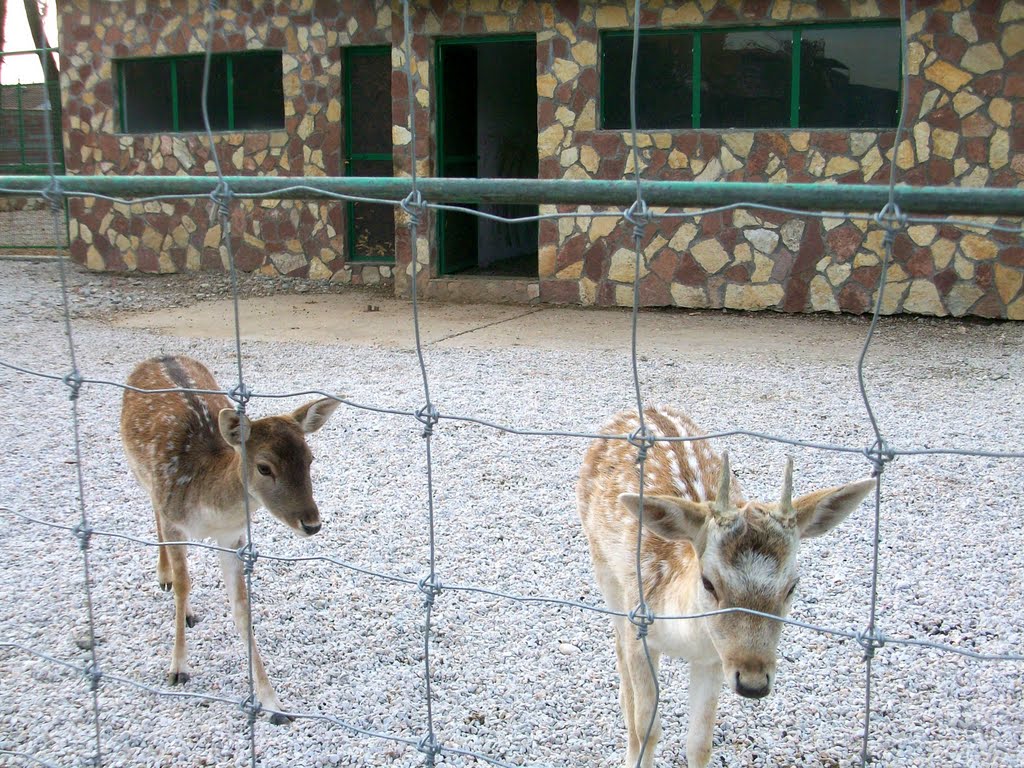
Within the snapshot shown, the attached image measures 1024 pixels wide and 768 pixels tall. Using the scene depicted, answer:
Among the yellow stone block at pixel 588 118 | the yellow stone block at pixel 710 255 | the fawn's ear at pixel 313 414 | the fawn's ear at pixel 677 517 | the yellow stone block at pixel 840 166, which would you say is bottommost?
the yellow stone block at pixel 710 255

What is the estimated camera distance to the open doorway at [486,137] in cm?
1214

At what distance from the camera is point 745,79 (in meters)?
10.4

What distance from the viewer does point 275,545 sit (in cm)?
505

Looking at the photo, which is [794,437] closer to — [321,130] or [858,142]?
[858,142]

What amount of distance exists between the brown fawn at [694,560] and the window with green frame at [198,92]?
1046 centimetres

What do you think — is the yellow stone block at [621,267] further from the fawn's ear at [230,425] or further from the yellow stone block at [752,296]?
the fawn's ear at [230,425]

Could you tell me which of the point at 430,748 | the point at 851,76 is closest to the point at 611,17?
the point at 851,76

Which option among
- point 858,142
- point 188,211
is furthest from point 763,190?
point 188,211

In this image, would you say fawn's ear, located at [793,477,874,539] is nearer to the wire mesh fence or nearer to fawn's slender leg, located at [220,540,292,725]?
the wire mesh fence

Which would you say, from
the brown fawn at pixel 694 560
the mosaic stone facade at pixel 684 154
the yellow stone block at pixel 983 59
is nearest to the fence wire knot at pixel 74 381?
the brown fawn at pixel 694 560

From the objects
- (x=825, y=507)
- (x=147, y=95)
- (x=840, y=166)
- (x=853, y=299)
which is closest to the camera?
(x=825, y=507)

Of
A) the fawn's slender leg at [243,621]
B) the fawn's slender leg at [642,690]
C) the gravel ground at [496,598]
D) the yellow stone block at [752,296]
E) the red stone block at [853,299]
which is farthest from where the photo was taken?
the yellow stone block at [752,296]

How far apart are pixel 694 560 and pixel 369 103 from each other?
1089 centimetres

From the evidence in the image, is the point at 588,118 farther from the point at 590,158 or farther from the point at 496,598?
the point at 496,598
